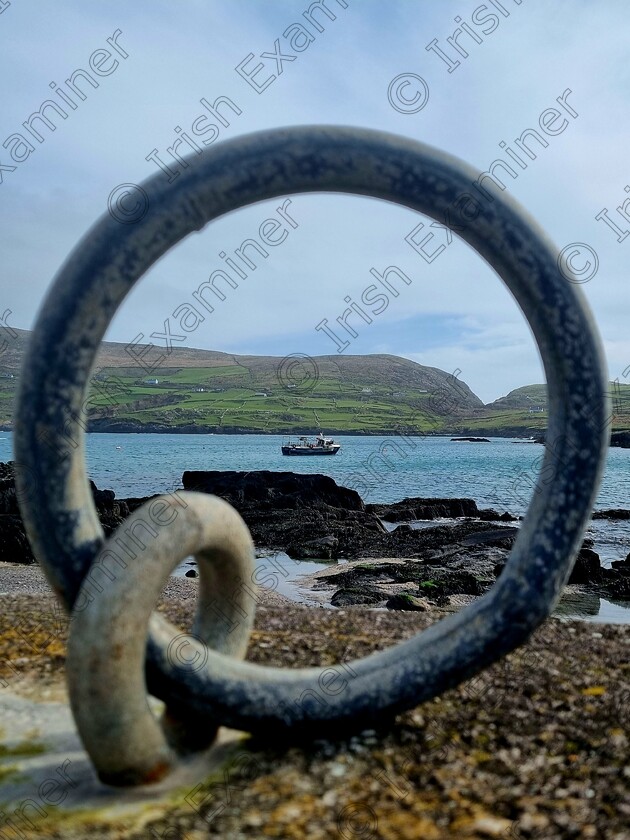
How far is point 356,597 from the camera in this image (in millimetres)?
19922

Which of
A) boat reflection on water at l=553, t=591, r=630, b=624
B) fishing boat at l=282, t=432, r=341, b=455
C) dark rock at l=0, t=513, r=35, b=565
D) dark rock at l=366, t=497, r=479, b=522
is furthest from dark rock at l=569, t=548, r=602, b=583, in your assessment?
fishing boat at l=282, t=432, r=341, b=455

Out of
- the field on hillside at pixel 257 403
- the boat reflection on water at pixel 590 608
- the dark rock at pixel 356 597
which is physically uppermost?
the field on hillside at pixel 257 403

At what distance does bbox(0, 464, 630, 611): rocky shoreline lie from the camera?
2198 centimetres

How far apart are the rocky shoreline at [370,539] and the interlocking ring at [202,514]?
11756 millimetres

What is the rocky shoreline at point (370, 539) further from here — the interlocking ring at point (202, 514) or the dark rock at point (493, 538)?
the interlocking ring at point (202, 514)

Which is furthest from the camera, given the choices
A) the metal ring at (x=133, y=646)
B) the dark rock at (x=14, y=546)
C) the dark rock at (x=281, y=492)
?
the dark rock at (x=281, y=492)

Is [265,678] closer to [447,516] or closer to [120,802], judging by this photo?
[120,802]

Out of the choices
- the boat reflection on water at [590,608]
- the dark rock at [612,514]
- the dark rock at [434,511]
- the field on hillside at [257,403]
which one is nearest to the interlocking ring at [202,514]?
the boat reflection on water at [590,608]

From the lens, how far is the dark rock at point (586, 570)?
23781 mm

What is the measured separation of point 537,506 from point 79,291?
3.72 meters

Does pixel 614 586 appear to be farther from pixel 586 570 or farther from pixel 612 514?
pixel 612 514

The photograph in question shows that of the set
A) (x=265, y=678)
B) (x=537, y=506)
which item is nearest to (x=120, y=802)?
(x=265, y=678)

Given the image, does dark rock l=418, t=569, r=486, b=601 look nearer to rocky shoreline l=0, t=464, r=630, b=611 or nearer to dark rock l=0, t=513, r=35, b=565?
rocky shoreline l=0, t=464, r=630, b=611

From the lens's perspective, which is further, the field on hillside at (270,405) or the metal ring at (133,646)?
the field on hillside at (270,405)
